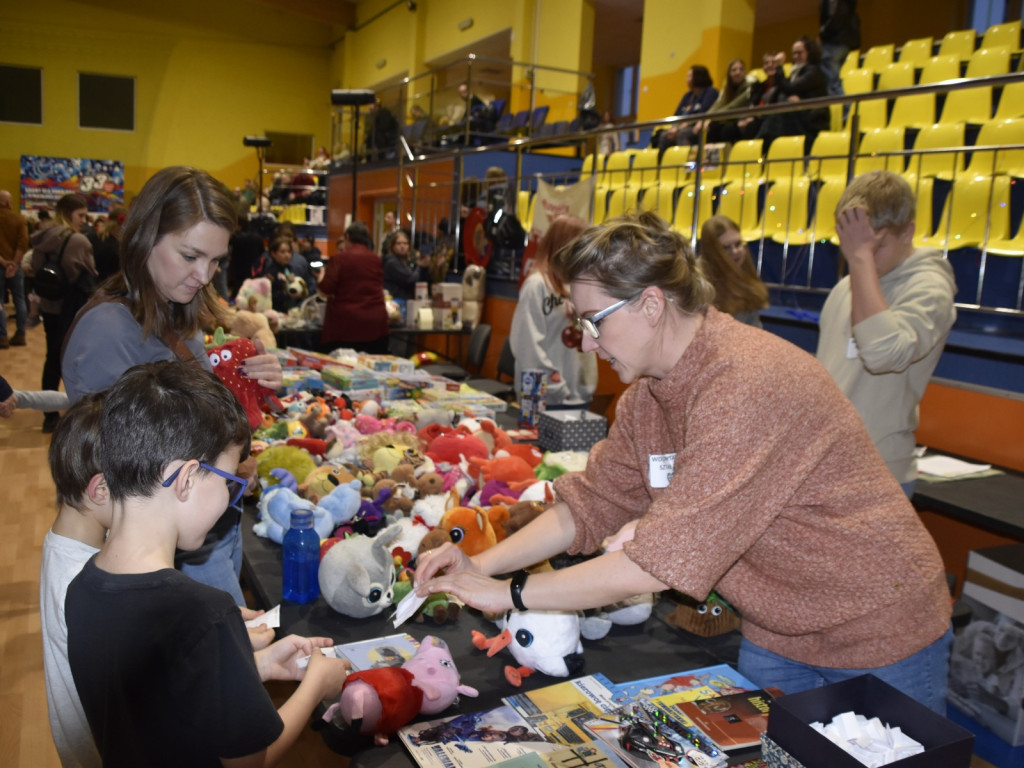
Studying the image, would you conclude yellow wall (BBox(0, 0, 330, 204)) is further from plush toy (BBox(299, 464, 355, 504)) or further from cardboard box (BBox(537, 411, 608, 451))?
plush toy (BBox(299, 464, 355, 504))

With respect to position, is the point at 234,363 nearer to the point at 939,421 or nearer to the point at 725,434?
Result: the point at 725,434

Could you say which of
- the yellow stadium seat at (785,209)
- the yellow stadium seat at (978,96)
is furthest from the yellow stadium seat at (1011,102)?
Answer: the yellow stadium seat at (785,209)

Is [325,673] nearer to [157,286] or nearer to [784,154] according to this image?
[157,286]

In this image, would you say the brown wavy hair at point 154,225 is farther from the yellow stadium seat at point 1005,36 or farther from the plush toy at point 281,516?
the yellow stadium seat at point 1005,36

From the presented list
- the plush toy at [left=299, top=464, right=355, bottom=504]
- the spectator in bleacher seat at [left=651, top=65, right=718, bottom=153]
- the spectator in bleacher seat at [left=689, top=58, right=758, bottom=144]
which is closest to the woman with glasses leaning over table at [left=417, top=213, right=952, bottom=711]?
the plush toy at [left=299, top=464, right=355, bottom=504]

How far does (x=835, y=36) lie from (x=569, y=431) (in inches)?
248

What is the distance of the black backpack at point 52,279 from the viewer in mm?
5276

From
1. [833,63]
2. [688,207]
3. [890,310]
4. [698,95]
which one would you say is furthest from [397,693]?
[698,95]

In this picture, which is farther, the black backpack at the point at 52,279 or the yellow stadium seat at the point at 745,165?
the yellow stadium seat at the point at 745,165

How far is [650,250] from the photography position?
4.40 ft

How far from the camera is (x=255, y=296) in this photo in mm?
6230

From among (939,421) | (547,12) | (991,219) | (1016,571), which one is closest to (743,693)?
(1016,571)

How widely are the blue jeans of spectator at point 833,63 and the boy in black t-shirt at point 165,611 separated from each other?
302 inches

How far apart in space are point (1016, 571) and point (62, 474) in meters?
2.65
